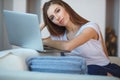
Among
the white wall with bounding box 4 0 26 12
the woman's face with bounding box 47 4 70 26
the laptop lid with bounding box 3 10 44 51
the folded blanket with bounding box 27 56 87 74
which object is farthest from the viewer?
the white wall with bounding box 4 0 26 12

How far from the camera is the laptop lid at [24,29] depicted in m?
0.88

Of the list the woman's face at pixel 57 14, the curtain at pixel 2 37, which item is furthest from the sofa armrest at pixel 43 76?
the curtain at pixel 2 37

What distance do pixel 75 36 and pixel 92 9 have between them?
486 mm

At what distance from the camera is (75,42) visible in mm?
1101

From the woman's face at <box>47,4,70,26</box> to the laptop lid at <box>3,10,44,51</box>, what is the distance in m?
0.35

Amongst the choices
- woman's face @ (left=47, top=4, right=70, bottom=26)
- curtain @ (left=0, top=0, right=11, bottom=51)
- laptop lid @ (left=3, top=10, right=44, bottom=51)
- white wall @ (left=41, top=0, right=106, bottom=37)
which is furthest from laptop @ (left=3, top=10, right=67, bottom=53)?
white wall @ (left=41, top=0, right=106, bottom=37)

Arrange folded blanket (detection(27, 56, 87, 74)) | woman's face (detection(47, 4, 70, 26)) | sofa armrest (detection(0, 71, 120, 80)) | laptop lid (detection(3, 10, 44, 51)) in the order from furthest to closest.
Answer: woman's face (detection(47, 4, 70, 26)) < laptop lid (detection(3, 10, 44, 51)) < folded blanket (detection(27, 56, 87, 74)) < sofa armrest (detection(0, 71, 120, 80))

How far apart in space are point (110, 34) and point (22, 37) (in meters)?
0.92

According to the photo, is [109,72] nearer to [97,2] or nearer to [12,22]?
[12,22]

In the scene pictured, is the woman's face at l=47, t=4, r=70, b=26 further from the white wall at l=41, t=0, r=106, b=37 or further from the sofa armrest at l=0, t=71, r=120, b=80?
the sofa armrest at l=0, t=71, r=120, b=80

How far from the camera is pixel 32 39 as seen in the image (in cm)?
94

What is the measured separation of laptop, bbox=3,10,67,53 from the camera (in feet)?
2.89

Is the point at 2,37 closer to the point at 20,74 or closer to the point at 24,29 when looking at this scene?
the point at 24,29

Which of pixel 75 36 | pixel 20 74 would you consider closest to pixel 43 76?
pixel 20 74
